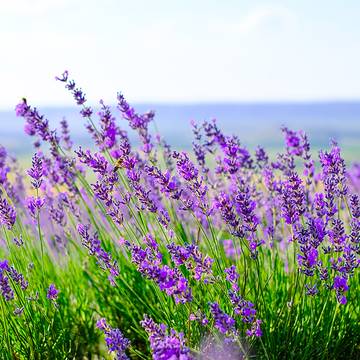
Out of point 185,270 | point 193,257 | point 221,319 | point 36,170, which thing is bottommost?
point 185,270

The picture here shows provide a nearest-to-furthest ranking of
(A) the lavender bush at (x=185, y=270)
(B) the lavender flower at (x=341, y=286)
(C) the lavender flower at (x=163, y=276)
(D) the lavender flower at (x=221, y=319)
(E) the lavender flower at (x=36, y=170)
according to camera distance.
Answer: (D) the lavender flower at (x=221, y=319) → (C) the lavender flower at (x=163, y=276) → (A) the lavender bush at (x=185, y=270) → (B) the lavender flower at (x=341, y=286) → (E) the lavender flower at (x=36, y=170)

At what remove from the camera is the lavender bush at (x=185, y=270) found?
7.39 ft

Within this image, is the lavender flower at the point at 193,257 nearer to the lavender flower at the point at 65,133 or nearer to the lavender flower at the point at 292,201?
the lavender flower at the point at 292,201

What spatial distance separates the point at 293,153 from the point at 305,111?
131697 mm

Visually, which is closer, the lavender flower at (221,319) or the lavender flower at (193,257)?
the lavender flower at (221,319)

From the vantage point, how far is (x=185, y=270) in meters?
3.00

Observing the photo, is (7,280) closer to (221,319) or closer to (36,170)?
(36,170)

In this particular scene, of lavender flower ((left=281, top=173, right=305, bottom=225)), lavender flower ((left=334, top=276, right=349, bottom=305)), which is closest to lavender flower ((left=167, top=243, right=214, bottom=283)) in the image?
lavender flower ((left=281, top=173, right=305, bottom=225))

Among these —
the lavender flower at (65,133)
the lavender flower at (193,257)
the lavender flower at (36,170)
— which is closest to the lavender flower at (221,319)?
the lavender flower at (193,257)

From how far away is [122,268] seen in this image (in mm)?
3699

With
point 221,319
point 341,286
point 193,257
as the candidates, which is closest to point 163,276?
point 193,257

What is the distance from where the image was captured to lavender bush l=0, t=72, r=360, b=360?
2254mm

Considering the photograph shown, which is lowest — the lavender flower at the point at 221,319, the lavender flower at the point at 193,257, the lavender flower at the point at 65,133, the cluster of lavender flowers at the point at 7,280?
the cluster of lavender flowers at the point at 7,280

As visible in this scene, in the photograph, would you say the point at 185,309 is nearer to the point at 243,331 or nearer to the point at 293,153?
the point at 243,331
